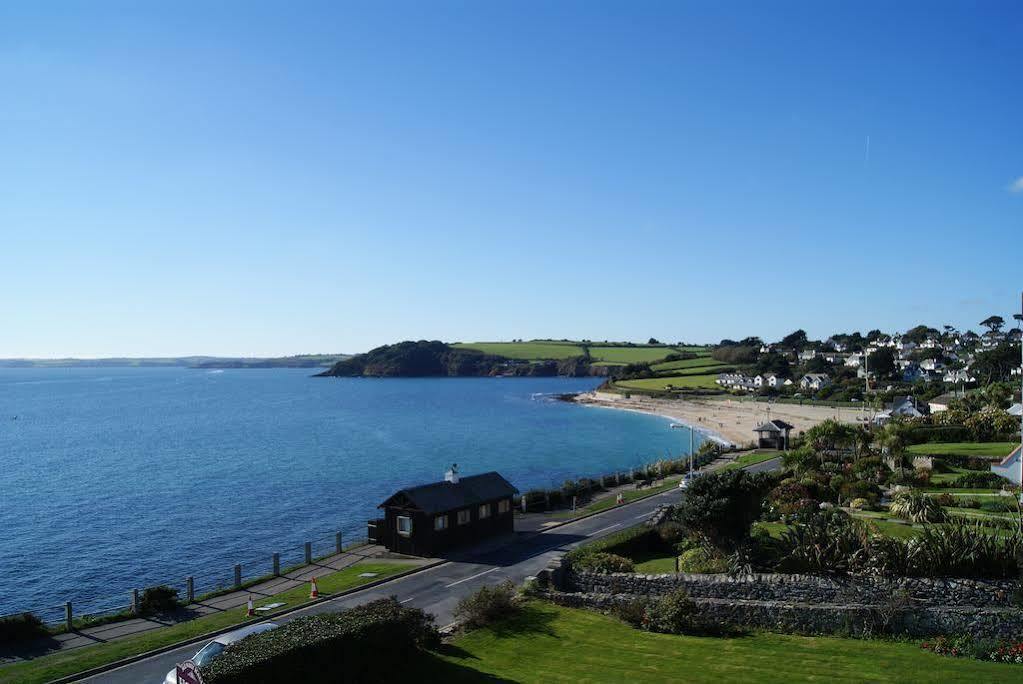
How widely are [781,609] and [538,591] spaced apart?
8311 mm

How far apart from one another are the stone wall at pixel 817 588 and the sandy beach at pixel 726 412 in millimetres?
61567

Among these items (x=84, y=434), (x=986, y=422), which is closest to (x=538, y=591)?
(x=986, y=422)

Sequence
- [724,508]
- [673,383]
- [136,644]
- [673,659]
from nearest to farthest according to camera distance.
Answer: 1. [673,659]
2. [136,644]
3. [724,508]
4. [673,383]

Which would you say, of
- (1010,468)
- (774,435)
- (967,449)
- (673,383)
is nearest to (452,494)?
(1010,468)

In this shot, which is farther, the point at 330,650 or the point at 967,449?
the point at 967,449

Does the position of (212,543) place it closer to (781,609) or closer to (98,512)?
(98,512)

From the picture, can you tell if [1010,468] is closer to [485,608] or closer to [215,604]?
[485,608]

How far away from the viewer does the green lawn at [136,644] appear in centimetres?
Result: 2003

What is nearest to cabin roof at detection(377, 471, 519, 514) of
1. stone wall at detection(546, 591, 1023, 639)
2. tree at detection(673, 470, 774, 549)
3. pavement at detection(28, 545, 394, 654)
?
pavement at detection(28, 545, 394, 654)

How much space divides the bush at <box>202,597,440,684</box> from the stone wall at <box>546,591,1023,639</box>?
948 cm

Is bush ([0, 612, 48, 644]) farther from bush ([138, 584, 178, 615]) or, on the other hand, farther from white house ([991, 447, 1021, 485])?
white house ([991, 447, 1021, 485])

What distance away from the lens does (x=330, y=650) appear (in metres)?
15.2

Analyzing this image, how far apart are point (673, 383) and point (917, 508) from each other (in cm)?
14804

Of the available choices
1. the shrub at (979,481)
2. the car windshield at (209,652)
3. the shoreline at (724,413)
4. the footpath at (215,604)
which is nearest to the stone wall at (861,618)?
the car windshield at (209,652)
